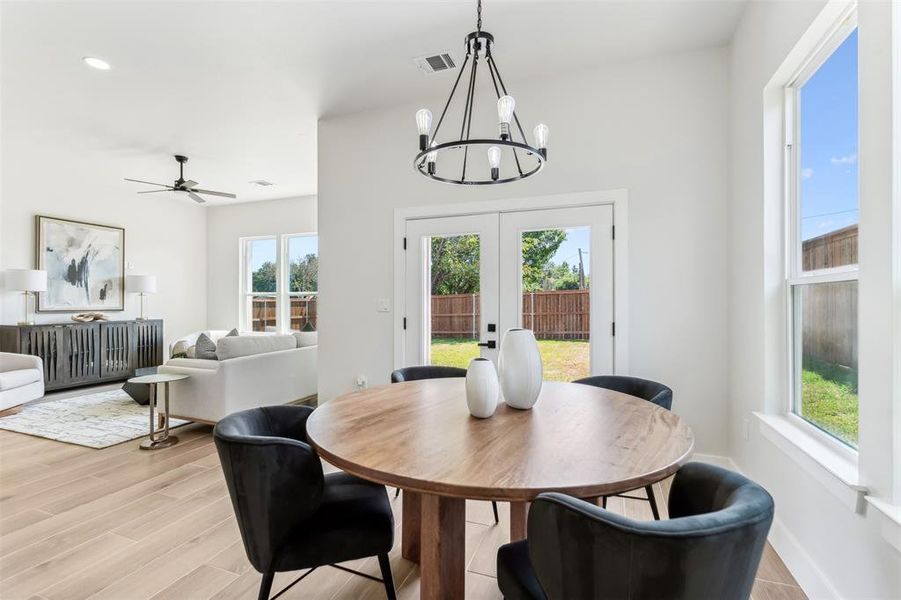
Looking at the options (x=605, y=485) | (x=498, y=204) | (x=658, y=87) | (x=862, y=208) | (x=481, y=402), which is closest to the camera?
(x=605, y=485)

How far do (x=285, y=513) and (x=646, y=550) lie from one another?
1.07 meters

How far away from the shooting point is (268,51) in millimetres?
3045

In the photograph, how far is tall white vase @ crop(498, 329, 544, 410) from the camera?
176 cm

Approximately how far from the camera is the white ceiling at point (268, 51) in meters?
2.62

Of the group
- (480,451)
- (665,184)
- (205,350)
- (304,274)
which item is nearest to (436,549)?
(480,451)

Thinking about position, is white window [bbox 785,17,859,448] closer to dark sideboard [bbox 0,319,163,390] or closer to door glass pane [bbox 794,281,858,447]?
door glass pane [bbox 794,281,858,447]

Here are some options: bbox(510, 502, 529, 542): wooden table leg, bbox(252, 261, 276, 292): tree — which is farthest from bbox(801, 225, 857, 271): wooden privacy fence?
bbox(252, 261, 276, 292): tree

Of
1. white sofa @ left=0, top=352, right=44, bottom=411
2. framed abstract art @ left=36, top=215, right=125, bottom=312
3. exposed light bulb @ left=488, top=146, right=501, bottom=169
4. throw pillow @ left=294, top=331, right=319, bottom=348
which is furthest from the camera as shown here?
framed abstract art @ left=36, top=215, right=125, bottom=312

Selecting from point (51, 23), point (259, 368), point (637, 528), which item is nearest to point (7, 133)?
point (51, 23)

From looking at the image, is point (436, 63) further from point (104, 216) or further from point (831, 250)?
point (104, 216)

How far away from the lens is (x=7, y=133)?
4.52 m

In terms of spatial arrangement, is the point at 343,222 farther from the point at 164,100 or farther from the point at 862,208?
the point at 862,208

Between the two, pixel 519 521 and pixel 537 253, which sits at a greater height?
pixel 537 253

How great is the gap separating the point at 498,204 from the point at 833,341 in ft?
7.39
